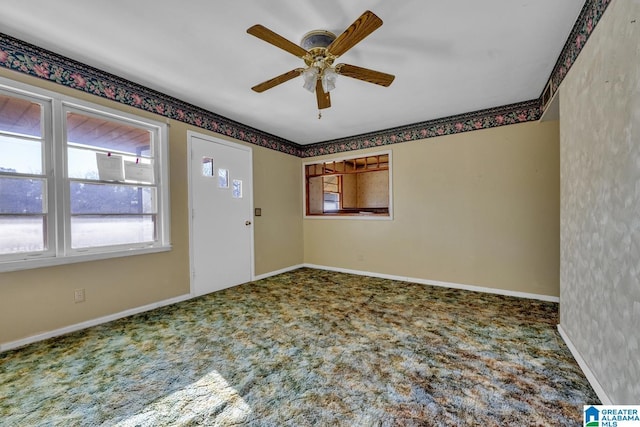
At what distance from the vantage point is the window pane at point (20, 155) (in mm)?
2195

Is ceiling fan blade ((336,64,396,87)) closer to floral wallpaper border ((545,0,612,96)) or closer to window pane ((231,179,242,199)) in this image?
floral wallpaper border ((545,0,612,96))

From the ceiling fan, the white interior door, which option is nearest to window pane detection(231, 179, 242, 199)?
the white interior door

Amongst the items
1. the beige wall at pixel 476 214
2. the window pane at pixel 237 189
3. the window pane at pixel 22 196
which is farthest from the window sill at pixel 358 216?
the window pane at pixel 22 196

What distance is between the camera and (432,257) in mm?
4027

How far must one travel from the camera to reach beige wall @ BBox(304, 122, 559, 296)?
3285 mm

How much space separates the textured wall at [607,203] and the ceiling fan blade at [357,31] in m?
1.18

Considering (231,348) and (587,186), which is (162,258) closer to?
(231,348)

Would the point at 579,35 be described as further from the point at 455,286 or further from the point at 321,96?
the point at 455,286

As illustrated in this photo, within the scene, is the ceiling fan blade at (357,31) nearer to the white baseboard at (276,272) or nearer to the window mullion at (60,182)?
the window mullion at (60,182)

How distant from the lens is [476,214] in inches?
145

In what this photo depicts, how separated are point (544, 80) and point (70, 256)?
16.3ft

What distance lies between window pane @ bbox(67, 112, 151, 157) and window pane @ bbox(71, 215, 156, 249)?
73cm

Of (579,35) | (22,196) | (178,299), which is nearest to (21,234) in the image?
(22,196)

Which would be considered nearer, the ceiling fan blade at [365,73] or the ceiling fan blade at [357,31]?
the ceiling fan blade at [357,31]
